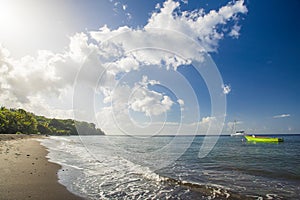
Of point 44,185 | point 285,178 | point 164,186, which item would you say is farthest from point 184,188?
point 285,178

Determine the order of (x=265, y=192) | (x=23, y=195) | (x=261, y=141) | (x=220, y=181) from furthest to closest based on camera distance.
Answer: (x=261, y=141), (x=220, y=181), (x=265, y=192), (x=23, y=195)

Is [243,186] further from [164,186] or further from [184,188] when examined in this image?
[164,186]

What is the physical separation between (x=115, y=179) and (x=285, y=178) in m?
13.2

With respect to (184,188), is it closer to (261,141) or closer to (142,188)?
(142,188)

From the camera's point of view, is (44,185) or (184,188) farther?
(184,188)

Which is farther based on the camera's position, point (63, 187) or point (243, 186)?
point (243, 186)

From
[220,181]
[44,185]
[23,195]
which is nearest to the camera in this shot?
[23,195]

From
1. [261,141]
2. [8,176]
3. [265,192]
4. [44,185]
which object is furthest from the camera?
[261,141]

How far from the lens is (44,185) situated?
31.4 feet

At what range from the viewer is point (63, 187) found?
31.9 feet

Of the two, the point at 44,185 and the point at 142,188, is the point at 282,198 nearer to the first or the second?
the point at 142,188

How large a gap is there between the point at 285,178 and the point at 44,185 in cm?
1700

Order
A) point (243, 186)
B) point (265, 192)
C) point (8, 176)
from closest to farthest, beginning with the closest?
1. point (8, 176)
2. point (265, 192)
3. point (243, 186)

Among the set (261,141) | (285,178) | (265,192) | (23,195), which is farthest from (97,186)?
(261,141)
